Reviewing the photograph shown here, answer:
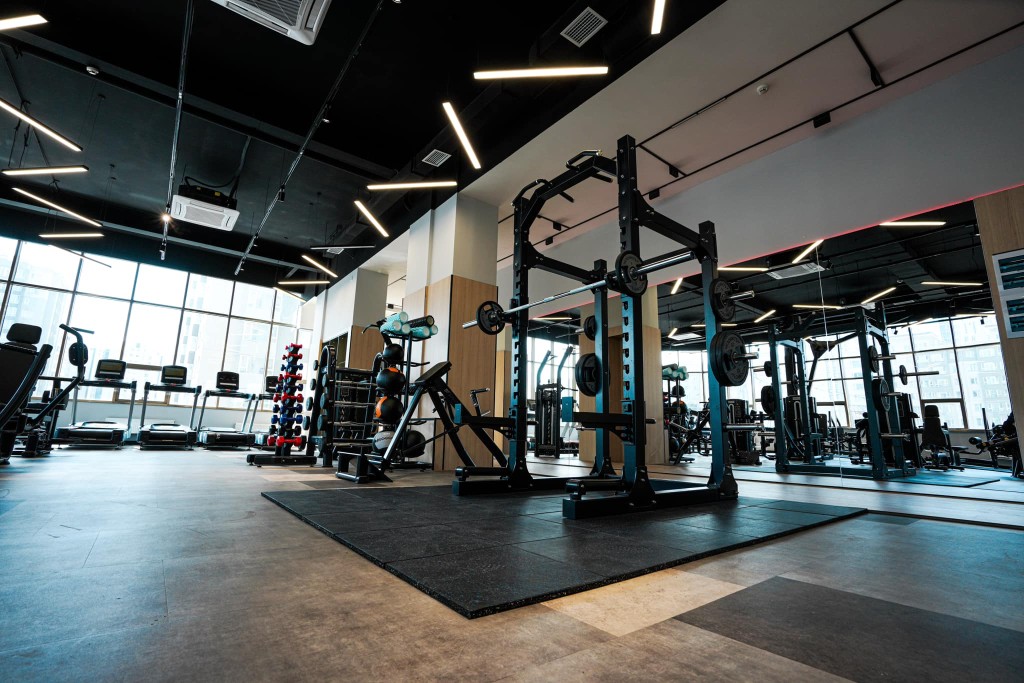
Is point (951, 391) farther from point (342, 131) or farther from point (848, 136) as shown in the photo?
point (342, 131)

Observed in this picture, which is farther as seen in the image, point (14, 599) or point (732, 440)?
point (732, 440)

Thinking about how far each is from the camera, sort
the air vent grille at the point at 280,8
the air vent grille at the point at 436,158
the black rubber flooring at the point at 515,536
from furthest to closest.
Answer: the air vent grille at the point at 436,158 < the air vent grille at the point at 280,8 < the black rubber flooring at the point at 515,536

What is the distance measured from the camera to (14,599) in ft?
3.74

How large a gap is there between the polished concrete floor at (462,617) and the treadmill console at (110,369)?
7.46 m

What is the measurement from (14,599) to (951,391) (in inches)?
478

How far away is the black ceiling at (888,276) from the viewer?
604cm

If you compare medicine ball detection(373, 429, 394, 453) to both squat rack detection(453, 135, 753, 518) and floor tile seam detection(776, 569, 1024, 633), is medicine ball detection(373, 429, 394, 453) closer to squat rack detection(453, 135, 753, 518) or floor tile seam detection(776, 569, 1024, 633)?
squat rack detection(453, 135, 753, 518)

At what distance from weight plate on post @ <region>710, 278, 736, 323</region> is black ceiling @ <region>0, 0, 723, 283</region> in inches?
91.0

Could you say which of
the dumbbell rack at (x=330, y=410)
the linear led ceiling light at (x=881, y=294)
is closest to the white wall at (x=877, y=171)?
the dumbbell rack at (x=330, y=410)

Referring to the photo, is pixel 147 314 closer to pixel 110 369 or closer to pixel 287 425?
pixel 110 369

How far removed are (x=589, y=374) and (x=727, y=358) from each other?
973mm

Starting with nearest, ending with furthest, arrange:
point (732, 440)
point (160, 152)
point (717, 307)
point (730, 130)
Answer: point (717, 307)
point (730, 130)
point (160, 152)
point (732, 440)

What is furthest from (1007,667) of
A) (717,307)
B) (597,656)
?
(717,307)

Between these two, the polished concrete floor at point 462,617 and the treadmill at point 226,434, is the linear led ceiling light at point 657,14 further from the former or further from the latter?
the treadmill at point 226,434
